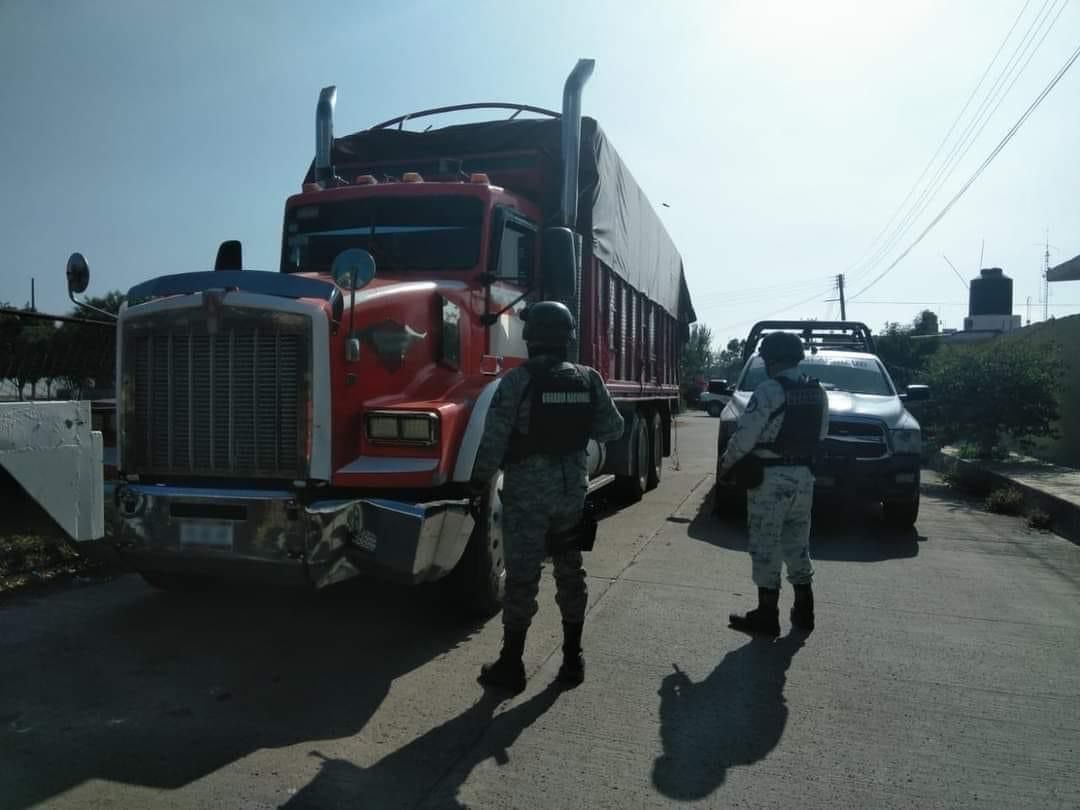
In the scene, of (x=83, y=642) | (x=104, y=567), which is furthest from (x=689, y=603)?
(x=104, y=567)

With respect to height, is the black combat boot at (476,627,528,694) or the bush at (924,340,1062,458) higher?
the bush at (924,340,1062,458)

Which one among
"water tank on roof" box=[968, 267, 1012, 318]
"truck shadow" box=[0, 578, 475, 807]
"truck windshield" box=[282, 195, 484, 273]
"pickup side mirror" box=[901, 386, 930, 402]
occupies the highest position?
"water tank on roof" box=[968, 267, 1012, 318]

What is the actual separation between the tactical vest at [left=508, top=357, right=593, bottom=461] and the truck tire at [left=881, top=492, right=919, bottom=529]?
5.38 m

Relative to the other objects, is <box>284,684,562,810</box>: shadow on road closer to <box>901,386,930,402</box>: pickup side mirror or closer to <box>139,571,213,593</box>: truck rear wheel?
<box>139,571,213,593</box>: truck rear wheel

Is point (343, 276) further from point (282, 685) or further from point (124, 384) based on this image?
point (282, 685)

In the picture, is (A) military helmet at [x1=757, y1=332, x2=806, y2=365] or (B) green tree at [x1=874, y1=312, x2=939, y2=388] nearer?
(A) military helmet at [x1=757, y1=332, x2=806, y2=365]

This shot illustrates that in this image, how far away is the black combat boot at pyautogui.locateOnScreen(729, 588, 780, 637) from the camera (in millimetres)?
5016

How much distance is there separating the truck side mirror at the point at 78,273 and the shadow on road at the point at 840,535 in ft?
17.7

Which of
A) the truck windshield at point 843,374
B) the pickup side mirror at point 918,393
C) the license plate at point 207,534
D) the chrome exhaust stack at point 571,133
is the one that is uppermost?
the chrome exhaust stack at point 571,133

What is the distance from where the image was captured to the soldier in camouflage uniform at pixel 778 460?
4.98 metres

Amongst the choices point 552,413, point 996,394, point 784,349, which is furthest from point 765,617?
point 996,394

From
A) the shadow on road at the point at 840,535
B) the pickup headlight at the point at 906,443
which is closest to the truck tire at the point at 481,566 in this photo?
the shadow on road at the point at 840,535

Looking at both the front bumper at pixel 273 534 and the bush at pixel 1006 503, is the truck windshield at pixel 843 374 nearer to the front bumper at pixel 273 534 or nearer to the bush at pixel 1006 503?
the bush at pixel 1006 503

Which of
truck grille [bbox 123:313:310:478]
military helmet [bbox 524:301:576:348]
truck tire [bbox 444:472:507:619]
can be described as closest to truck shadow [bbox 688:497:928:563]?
truck tire [bbox 444:472:507:619]
